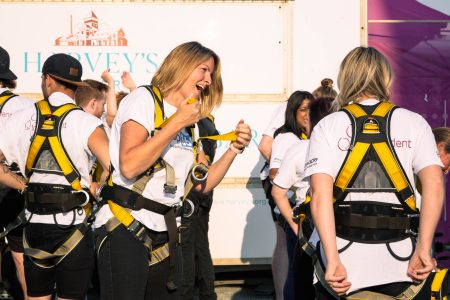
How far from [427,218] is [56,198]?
2578mm

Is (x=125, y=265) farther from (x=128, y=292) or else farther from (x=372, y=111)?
(x=372, y=111)

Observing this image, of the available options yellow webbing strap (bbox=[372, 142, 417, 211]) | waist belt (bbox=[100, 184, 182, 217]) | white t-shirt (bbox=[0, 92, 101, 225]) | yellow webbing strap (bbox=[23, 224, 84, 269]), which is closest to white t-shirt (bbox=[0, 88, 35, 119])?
white t-shirt (bbox=[0, 92, 101, 225])

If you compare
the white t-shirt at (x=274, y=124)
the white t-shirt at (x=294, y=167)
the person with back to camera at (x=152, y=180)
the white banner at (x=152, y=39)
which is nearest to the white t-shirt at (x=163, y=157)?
the person with back to camera at (x=152, y=180)

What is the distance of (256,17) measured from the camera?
8742 millimetres

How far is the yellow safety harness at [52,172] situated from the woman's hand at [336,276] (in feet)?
7.07

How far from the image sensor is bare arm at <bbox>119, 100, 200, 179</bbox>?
12.6 ft

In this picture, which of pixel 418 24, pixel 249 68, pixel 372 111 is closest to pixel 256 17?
pixel 249 68

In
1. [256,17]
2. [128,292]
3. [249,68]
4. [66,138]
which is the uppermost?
[256,17]

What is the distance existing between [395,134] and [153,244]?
1.32 m

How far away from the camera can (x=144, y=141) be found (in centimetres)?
396

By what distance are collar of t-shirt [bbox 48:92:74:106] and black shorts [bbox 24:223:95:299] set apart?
32.2 inches

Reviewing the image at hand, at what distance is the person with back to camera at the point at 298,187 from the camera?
18.1 ft

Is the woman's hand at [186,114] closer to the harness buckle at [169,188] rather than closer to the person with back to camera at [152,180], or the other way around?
the person with back to camera at [152,180]

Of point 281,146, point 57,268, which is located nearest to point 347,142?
point 57,268
